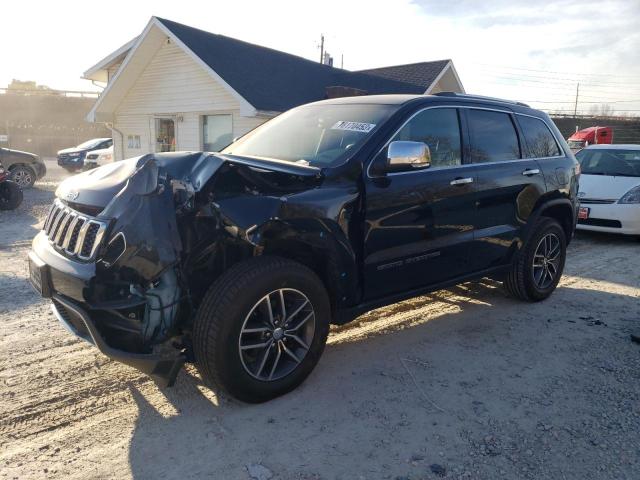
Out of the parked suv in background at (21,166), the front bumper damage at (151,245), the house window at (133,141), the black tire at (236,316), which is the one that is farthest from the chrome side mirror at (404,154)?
the house window at (133,141)

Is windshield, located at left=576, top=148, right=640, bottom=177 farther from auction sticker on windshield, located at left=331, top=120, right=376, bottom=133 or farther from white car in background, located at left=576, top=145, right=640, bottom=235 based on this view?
auction sticker on windshield, located at left=331, top=120, right=376, bottom=133

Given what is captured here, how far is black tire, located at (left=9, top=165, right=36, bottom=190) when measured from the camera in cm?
1458

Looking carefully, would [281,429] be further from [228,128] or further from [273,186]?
[228,128]

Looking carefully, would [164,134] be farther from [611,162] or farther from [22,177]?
[611,162]

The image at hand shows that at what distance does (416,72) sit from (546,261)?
48.0 feet

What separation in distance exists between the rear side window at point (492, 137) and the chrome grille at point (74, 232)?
3.05 m

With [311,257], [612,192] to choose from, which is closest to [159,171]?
[311,257]

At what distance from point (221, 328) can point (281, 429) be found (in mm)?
705

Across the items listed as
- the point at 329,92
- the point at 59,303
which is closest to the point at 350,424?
the point at 59,303

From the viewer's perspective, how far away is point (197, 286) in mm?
3135

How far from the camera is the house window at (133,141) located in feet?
59.1

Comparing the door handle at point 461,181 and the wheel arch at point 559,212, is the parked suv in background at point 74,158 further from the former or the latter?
the door handle at point 461,181

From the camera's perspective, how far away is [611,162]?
945 centimetres

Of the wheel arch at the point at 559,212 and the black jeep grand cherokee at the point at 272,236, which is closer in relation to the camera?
the black jeep grand cherokee at the point at 272,236
